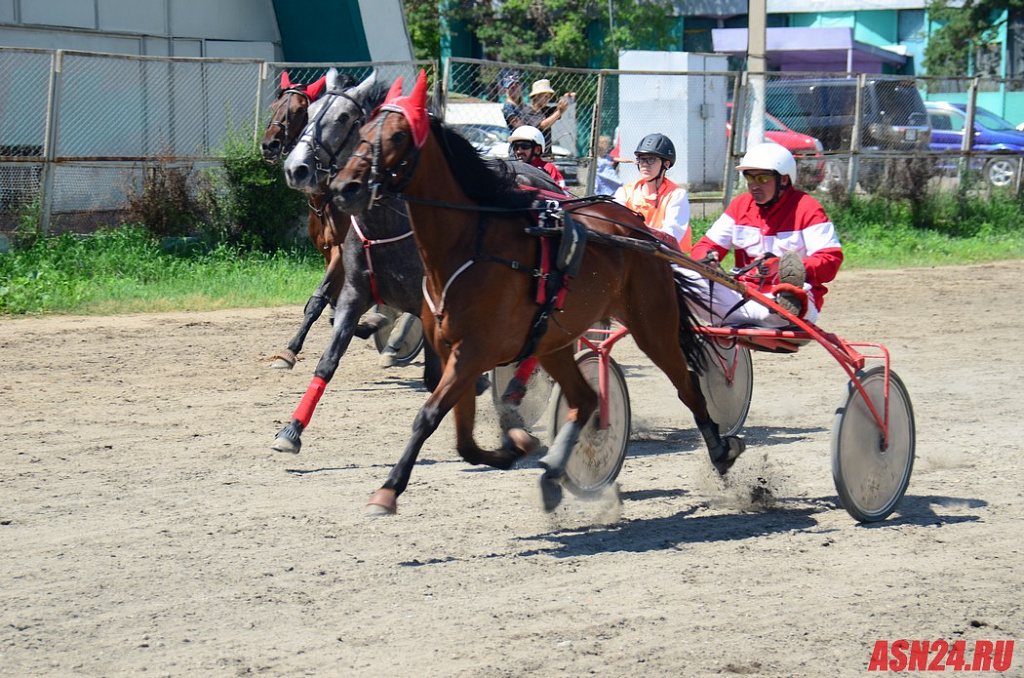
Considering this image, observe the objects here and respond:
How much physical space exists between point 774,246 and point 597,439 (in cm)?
135

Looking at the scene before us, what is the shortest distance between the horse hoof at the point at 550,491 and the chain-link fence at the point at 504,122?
5.36 meters

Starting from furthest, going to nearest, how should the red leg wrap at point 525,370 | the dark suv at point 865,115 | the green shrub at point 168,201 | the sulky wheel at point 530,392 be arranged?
the dark suv at point 865,115, the green shrub at point 168,201, the sulky wheel at point 530,392, the red leg wrap at point 525,370

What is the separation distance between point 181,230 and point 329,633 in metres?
10.3

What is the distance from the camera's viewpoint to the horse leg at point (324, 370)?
6398mm

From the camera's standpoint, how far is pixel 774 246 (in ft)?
20.9

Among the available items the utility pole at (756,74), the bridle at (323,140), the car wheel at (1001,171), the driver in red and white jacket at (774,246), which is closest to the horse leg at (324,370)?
the bridle at (323,140)

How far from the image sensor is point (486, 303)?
514cm

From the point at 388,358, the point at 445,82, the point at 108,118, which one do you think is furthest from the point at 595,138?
the point at 108,118

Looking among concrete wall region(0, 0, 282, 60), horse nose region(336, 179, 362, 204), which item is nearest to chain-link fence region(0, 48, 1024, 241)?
concrete wall region(0, 0, 282, 60)

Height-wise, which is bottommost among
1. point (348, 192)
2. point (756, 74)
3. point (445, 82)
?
point (348, 192)

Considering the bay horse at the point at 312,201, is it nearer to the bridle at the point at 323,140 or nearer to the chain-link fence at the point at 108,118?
the bridle at the point at 323,140

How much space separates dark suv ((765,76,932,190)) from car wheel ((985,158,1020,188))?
124 cm

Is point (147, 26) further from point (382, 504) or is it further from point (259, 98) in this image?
point (382, 504)

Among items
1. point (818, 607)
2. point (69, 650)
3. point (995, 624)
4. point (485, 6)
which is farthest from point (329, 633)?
point (485, 6)
